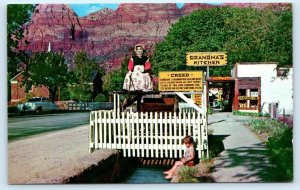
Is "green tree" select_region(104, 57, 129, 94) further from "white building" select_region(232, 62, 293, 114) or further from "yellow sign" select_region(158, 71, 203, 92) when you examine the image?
"white building" select_region(232, 62, 293, 114)

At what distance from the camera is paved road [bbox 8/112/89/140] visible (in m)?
10.3

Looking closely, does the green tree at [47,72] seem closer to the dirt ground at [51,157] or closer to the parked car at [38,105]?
the parked car at [38,105]

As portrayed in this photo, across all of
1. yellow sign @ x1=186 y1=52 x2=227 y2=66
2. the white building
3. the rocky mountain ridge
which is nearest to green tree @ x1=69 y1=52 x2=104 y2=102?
the rocky mountain ridge

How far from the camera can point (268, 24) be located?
10.5 meters

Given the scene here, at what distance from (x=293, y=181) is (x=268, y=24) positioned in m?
3.05

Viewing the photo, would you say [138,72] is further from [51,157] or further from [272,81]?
[272,81]

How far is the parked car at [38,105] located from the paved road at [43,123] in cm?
15

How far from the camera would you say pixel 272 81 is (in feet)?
34.4

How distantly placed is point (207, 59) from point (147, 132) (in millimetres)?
1832

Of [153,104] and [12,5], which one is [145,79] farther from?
[12,5]

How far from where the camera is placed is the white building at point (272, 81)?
33.3ft

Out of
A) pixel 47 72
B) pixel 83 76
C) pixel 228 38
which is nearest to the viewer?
pixel 228 38

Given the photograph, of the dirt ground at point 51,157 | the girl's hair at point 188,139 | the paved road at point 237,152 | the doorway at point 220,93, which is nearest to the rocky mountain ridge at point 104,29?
the doorway at point 220,93

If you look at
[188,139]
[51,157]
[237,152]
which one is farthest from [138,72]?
[237,152]
